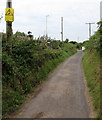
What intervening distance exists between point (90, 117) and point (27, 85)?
344 centimetres

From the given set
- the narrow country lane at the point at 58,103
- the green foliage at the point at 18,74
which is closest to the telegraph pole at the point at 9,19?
the green foliage at the point at 18,74

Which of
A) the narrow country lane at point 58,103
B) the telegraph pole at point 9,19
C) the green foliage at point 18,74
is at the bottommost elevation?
the narrow country lane at point 58,103

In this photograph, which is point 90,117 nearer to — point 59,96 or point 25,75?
point 59,96

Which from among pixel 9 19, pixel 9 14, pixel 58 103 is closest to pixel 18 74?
pixel 58 103

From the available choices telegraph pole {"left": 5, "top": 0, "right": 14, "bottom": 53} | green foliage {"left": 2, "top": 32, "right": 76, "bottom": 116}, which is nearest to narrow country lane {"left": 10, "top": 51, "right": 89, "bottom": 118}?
green foliage {"left": 2, "top": 32, "right": 76, "bottom": 116}

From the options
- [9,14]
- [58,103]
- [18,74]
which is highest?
[9,14]

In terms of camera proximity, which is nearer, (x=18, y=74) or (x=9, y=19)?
(x=18, y=74)

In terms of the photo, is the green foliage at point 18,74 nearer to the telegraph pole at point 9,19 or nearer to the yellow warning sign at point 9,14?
the telegraph pole at point 9,19

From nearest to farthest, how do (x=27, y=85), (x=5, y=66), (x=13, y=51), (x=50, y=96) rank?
1. (x=5, y=66)
2. (x=50, y=96)
3. (x=27, y=85)
4. (x=13, y=51)

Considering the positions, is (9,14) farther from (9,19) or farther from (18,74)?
(18,74)

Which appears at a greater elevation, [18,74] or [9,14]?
[9,14]

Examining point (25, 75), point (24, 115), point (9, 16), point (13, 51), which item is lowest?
point (24, 115)

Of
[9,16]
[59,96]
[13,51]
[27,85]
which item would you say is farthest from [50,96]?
[9,16]

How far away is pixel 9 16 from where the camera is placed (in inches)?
348
